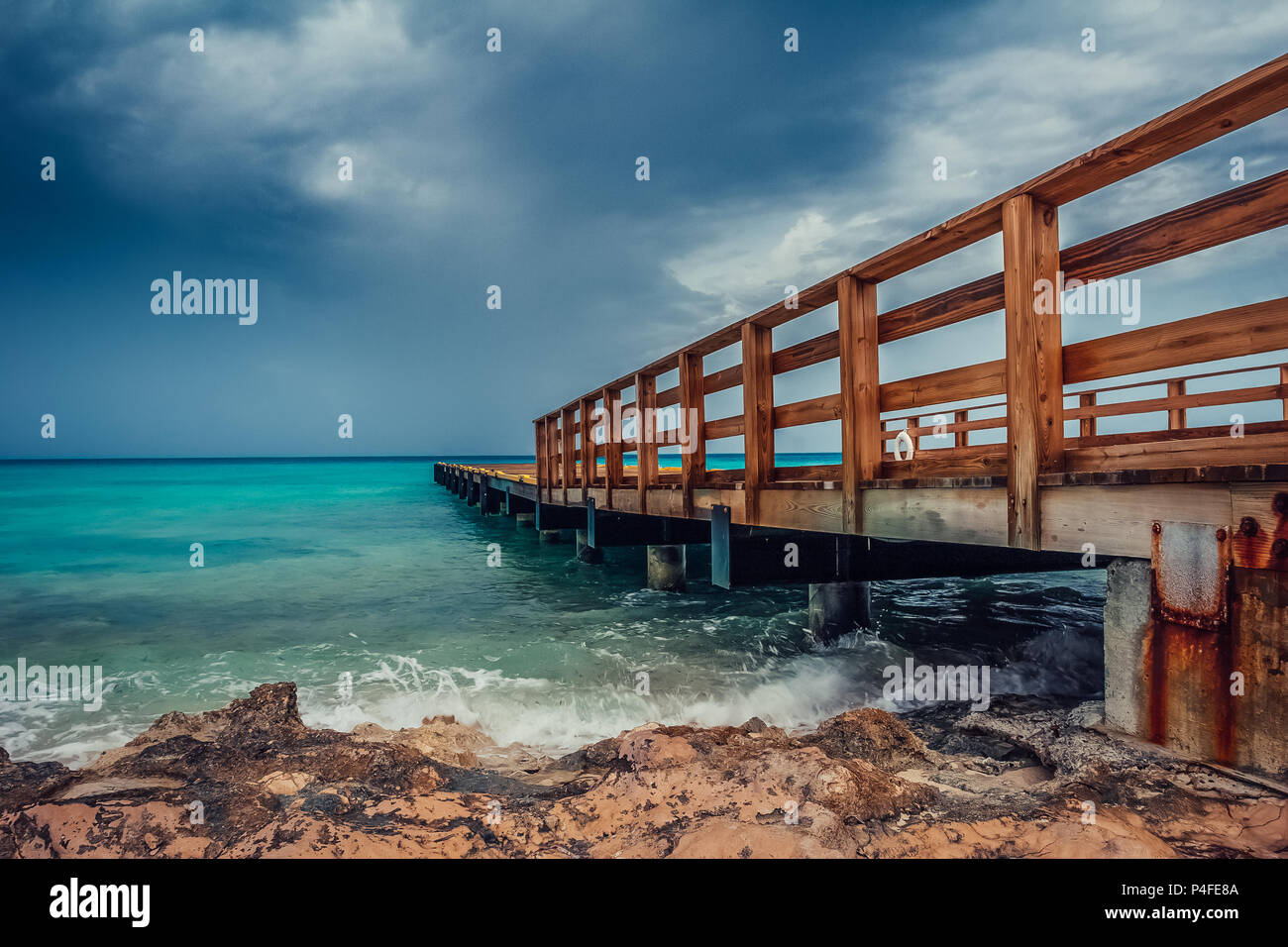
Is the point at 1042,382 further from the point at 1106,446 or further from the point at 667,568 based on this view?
the point at 667,568

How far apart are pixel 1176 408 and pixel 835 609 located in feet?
16.2

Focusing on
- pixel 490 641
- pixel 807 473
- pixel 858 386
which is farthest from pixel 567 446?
pixel 858 386

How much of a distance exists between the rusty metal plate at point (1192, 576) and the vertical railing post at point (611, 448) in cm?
624

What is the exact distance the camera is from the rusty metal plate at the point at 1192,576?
238 centimetres

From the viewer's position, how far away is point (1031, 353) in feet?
9.93

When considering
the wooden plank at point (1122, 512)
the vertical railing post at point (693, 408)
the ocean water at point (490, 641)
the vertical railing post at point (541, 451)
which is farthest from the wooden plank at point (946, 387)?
the vertical railing post at point (541, 451)

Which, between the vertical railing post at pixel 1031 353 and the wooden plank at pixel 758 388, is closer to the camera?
the vertical railing post at pixel 1031 353

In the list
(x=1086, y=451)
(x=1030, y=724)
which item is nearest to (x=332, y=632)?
(x=1030, y=724)

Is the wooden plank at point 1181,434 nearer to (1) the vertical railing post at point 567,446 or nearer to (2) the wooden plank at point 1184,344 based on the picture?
(2) the wooden plank at point 1184,344

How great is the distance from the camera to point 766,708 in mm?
5926

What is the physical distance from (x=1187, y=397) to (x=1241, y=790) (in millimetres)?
6962

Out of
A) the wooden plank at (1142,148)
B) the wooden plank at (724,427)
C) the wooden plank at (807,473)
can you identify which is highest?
the wooden plank at (1142,148)

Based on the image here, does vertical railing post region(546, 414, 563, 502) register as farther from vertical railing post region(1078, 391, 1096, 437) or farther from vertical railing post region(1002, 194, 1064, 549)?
vertical railing post region(1002, 194, 1064, 549)
